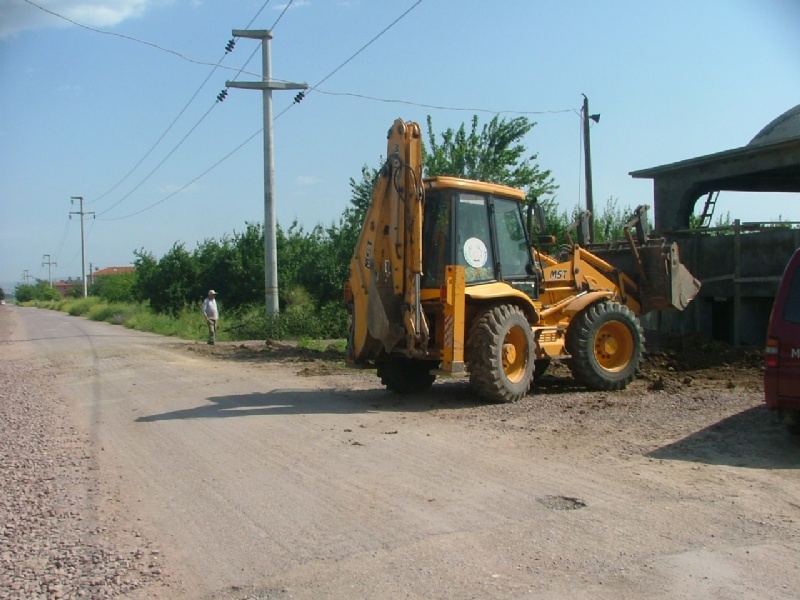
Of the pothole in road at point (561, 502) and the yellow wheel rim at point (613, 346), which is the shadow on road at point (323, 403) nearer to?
the yellow wheel rim at point (613, 346)

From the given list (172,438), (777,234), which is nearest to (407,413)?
(172,438)

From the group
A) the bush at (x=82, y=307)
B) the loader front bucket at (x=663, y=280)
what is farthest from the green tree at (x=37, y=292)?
the loader front bucket at (x=663, y=280)

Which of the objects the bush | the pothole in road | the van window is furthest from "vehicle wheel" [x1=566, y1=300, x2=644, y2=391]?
the bush

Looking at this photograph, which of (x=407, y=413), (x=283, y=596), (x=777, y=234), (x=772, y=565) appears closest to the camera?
(x=283, y=596)

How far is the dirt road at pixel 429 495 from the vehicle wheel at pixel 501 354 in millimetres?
304

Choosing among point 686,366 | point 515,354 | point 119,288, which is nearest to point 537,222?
point 515,354

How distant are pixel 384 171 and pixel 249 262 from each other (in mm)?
25218

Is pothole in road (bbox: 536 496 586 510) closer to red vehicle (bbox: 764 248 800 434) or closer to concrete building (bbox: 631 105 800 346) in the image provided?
red vehicle (bbox: 764 248 800 434)

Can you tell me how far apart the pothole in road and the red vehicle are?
9.16ft

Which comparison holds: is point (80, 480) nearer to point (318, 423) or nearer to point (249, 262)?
point (318, 423)

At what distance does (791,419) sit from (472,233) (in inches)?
189

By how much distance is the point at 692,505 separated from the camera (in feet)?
19.9

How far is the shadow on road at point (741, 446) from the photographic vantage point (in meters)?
7.46

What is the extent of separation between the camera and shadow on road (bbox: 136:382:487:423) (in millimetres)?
10750
